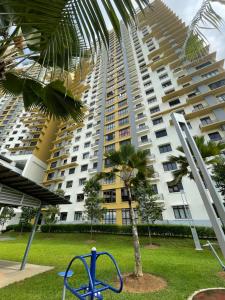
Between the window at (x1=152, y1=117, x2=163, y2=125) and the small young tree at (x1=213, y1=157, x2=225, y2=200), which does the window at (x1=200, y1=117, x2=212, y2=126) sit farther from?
the small young tree at (x1=213, y1=157, x2=225, y2=200)

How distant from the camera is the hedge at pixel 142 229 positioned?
17898 millimetres

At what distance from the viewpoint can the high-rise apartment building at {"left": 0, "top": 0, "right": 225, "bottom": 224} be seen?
24.7 metres

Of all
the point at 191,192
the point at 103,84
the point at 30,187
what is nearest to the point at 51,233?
the point at 191,192

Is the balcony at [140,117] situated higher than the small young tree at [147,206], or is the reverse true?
the balcony at [140,117]

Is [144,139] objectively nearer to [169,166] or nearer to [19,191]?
[169,166]

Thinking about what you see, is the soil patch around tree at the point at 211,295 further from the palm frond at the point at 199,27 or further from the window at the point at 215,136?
the window at the point at 215,136

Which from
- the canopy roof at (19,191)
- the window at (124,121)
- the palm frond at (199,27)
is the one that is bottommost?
the canopy roof at (19,191)

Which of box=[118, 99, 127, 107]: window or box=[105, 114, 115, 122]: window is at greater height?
box=[118, 99, 127, 107]: window

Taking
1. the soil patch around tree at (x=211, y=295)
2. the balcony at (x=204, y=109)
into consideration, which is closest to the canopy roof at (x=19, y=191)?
the soil patch around tree at (x=211, y=295)

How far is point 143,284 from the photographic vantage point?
6281 millimetres

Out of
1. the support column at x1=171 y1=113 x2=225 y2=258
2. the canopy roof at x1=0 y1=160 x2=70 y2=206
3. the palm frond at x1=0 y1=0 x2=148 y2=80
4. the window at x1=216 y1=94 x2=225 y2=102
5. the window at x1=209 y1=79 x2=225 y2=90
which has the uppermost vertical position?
the window at x1=209 y1=79 x2=225 y2=90

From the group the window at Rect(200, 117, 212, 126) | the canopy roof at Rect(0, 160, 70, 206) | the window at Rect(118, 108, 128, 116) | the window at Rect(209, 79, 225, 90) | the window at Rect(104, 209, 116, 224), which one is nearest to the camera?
the canopy roof at Rect(0, 160, 70, 206)

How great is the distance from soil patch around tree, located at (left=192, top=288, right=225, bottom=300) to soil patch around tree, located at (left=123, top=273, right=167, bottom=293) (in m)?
1.45

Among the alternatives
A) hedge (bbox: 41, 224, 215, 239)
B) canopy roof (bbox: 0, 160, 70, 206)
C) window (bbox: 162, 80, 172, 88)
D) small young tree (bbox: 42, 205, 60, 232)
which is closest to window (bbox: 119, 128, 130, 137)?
window (bbox: 162, 80, 172, 88)
